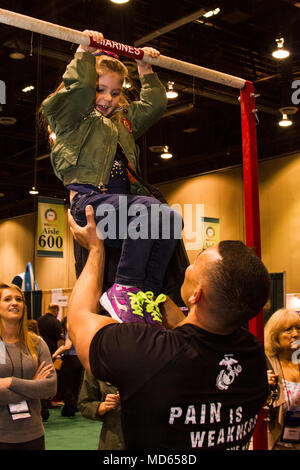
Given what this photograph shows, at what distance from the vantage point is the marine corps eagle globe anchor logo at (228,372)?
1876 mm

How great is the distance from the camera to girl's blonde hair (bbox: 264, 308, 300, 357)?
13.1ft

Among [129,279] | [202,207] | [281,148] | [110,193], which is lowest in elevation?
[129,279]

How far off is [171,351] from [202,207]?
10.7m

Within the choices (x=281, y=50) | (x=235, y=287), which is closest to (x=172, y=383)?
(x=235, y=287)

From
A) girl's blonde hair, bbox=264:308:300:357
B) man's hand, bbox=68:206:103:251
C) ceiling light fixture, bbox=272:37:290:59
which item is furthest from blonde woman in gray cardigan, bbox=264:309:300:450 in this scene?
ceiling light fixture, bbox=272:37:290:59

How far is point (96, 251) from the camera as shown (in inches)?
85.7

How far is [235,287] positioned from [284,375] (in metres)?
2.21

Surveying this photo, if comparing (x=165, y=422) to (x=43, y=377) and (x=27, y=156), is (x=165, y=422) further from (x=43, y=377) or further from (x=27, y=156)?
(x=27, y=156)

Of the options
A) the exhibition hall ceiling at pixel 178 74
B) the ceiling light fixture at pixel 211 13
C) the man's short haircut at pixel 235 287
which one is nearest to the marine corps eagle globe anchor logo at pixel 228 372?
the man's short haircut at pixel 235 287

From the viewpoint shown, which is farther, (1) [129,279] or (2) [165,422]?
(1) [129,279]

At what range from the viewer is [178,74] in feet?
32.1

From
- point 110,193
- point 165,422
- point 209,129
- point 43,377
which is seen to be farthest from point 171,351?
point 209,129

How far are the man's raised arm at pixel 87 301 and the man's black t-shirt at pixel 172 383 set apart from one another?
6 cm

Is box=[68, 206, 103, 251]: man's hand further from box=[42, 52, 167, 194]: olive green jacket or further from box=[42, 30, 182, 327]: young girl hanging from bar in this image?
box=[42, 52, 167, 194]: olive green jacket
